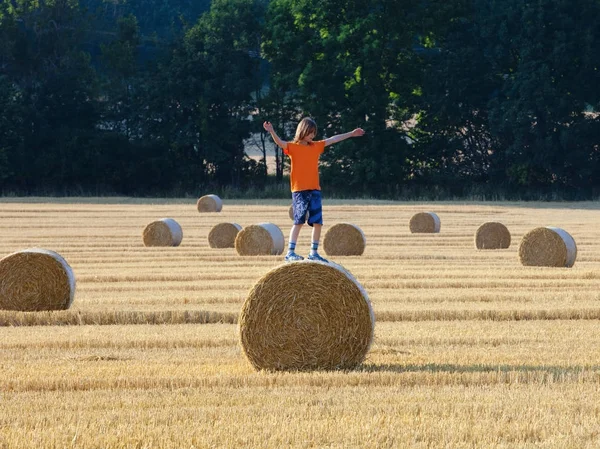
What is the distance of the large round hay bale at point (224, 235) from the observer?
77.8 feet

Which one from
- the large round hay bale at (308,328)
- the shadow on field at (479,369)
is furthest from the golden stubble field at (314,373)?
the large round hay bale at (308,328)

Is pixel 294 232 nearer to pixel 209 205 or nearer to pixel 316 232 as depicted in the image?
pixel 316 232

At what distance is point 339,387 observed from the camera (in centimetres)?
858

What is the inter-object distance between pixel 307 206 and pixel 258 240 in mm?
8978

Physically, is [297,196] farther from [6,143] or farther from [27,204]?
[6,143]

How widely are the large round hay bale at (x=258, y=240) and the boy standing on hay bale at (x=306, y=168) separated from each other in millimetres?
8495

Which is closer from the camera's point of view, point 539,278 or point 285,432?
point 285,432

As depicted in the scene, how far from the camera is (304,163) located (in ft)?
39.1

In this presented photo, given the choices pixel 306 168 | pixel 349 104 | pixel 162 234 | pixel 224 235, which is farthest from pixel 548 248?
pixel 349 104

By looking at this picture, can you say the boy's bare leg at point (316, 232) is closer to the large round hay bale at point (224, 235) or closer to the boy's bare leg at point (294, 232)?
the boy's bare leg at point (294, 232)

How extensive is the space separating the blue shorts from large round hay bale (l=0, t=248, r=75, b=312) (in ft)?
9.69

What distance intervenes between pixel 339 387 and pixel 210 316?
4376mm

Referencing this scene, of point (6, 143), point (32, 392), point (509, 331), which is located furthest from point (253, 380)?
point (6, 143)

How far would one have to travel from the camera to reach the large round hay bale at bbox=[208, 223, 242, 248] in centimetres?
2372
